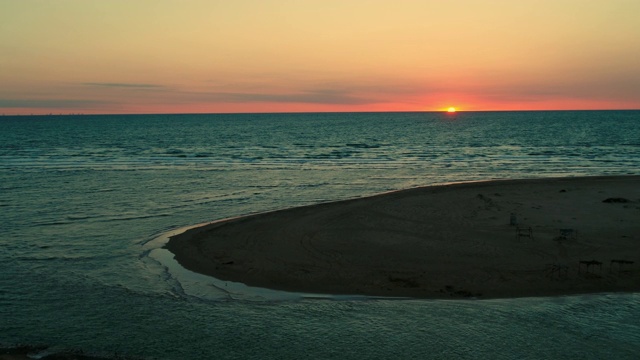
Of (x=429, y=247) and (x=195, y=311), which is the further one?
(x=429, y=247)

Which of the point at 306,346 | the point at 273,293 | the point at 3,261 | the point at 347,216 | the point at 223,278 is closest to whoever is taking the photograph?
the point at 306,346

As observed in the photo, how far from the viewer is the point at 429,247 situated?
20125 millimetres

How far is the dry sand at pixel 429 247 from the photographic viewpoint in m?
16.4

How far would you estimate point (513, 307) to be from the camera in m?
14.6

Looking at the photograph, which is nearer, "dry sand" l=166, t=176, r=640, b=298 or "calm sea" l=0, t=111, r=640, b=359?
"calm sea" l=0, t=111, r=640, b=359

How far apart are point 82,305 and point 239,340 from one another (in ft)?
16.3

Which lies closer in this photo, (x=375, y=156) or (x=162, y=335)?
(x=162, y=335)

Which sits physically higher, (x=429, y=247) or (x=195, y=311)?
(x=429, y=247)

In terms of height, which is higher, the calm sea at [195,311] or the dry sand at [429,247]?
the dry sand at [429,247]

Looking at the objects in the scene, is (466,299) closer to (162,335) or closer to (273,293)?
(273,293)

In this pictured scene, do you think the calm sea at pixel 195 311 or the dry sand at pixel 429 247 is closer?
the calm sea at pixel 195 311

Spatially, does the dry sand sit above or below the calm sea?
above

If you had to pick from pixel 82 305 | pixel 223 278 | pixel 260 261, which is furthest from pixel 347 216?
pixel 82 305

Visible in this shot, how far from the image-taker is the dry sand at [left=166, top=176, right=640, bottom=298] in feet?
53.8
